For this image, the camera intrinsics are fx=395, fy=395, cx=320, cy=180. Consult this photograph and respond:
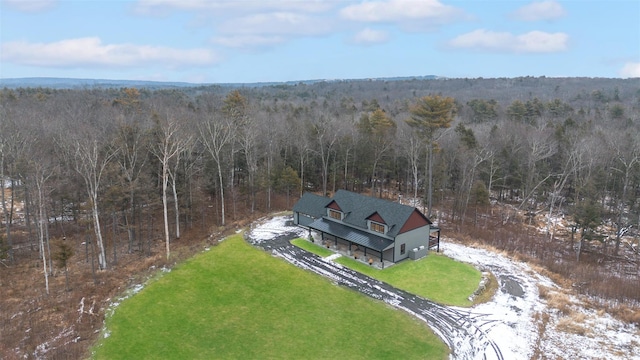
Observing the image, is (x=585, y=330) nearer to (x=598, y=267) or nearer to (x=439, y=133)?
(x=598, y=267)

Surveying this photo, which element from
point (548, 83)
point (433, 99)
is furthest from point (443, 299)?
point (548, 83)

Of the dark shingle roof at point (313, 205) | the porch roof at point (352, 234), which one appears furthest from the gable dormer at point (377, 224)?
the dark shingle roof at point (313, 205)

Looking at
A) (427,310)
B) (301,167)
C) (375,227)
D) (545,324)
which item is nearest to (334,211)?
(375,227)

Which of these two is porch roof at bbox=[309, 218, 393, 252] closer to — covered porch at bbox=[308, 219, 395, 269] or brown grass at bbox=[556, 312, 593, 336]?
covered porch at bbox=[308, 219, 395, 269]

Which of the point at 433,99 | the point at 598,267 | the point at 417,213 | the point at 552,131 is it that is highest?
the point at 433,99

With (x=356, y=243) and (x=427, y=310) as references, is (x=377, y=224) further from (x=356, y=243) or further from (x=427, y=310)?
(x=427, y=310)
